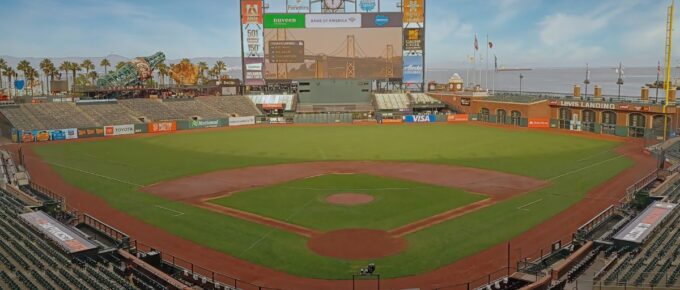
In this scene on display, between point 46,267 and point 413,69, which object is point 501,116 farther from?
point 46,267

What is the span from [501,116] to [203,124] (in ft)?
155

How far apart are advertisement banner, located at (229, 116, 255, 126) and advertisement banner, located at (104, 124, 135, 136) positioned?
16534 millimetres

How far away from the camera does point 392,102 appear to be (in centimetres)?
9925

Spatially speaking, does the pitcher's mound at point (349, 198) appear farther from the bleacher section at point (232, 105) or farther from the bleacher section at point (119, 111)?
the bleacher section at point (232, 105)

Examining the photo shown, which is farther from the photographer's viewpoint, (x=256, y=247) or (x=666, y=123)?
(x=666, y=123)

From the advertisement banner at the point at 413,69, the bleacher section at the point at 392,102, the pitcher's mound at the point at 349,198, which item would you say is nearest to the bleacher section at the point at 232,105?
the bleacher section at the point at 392,102

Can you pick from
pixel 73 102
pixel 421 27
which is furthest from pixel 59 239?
pixel 421 27

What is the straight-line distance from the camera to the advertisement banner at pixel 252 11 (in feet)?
308

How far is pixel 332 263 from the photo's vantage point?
23031 mm

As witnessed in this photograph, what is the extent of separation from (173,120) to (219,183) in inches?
1757

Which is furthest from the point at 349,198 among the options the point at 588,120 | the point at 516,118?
the point at 516,118

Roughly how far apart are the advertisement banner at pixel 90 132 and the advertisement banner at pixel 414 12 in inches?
2156

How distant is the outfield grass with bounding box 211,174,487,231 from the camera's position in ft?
96.0

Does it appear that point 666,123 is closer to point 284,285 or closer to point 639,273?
point 639,273
